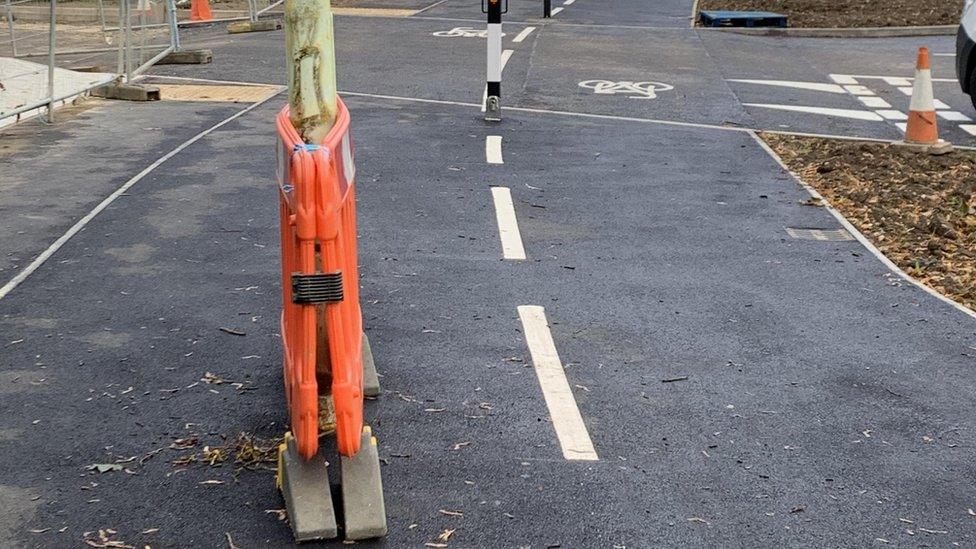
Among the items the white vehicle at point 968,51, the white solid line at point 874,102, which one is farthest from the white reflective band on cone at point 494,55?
the white vehicle at point 968,51

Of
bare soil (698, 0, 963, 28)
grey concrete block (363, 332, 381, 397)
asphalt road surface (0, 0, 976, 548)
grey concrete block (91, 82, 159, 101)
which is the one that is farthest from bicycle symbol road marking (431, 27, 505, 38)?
grey concrete block (363, 332, 381, 397)

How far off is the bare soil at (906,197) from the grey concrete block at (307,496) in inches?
205

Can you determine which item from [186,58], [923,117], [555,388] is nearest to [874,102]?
[923,117]

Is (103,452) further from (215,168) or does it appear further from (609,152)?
(609,152)

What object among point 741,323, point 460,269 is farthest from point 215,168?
point 741,323

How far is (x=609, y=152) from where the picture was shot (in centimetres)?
1312

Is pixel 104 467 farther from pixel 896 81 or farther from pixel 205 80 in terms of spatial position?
pixel 896 81

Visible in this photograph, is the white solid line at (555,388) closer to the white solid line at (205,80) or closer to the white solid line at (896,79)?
the white solid line at (205,80)

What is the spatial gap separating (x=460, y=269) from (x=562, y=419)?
2803mm

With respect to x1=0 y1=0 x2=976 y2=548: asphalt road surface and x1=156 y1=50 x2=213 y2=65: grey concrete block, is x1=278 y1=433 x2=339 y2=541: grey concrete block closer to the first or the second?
x1=0 y1=0 x2=976 y2=548: asphalt road surface

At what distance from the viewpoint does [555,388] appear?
6391 millimetres

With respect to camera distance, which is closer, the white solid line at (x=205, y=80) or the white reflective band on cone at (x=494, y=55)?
the white reflective band on cone at (x=494, y=55)

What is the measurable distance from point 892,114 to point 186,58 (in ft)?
34.8

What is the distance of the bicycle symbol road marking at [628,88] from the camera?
17172 millimetres
